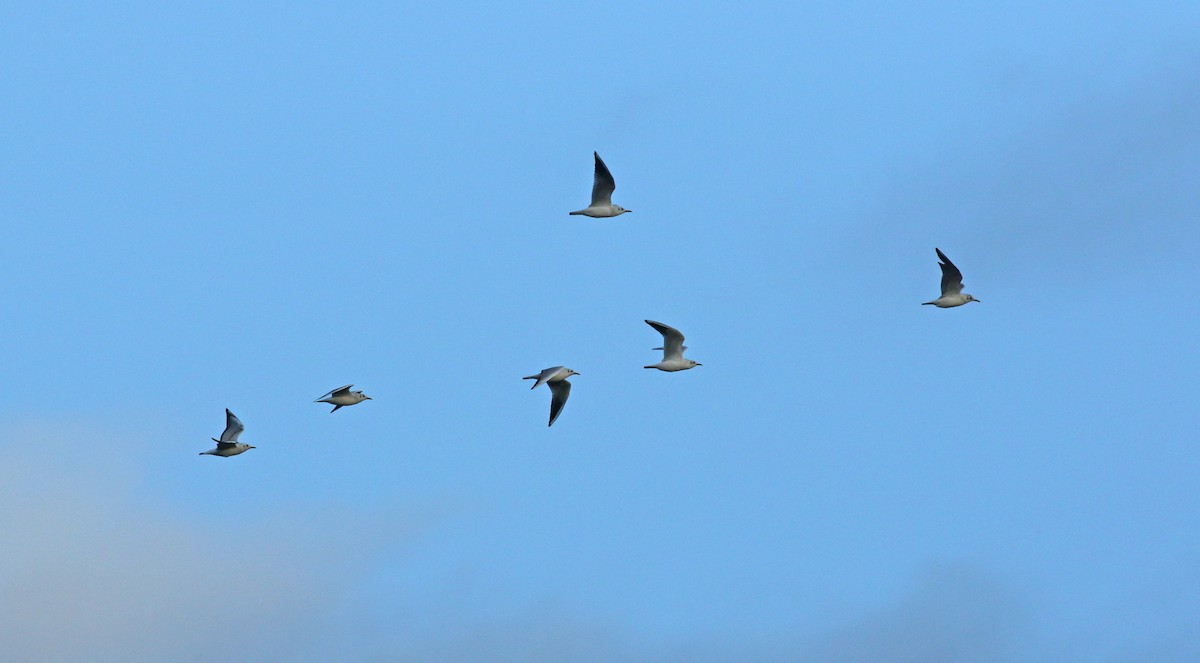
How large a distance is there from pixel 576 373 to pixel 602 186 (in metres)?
5.96

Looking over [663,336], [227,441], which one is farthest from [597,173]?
[227,441]

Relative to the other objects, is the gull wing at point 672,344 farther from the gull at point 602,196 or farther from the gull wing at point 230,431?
the gull wing at point 230,431

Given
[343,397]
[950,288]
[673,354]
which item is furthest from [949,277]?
[343,397]

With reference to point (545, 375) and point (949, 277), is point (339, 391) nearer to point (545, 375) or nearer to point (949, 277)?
point (545, 375)

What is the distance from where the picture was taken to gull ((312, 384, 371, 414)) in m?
50.5

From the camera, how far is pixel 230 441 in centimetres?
5175

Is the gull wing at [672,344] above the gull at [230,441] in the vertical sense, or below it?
above

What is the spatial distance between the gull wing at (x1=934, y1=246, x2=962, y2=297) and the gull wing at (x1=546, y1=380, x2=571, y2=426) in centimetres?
1259

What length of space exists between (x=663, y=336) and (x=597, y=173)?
217 inches

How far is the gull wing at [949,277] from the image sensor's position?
174 feet

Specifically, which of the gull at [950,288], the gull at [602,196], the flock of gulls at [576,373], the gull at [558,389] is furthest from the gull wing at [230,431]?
the gull at [950,288]

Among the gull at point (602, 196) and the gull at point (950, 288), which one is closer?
the gull at point (602, 196)

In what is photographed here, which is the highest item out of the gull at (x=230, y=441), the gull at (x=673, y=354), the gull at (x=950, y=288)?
the gull at (x=950, y=288)

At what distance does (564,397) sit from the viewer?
5097 centimetres
